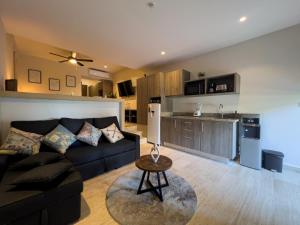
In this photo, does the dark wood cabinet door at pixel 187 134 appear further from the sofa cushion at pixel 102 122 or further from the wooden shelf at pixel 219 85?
the sofa cushion at pixel 102 122

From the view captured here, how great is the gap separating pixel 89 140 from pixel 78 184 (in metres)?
1.22

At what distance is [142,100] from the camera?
521 centimetres

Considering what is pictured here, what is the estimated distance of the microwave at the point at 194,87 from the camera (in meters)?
3.84

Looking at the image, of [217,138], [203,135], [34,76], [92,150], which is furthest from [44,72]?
[217,138]

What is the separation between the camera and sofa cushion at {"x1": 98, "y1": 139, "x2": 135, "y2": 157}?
2557mm

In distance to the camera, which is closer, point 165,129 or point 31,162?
point 31,162

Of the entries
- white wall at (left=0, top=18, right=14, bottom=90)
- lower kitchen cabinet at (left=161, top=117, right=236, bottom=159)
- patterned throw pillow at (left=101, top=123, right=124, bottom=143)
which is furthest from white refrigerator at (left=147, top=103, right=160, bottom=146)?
white wall at (left=0, top=18, right=14, bottom=90)

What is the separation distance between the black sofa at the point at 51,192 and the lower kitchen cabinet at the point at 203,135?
2000 mm

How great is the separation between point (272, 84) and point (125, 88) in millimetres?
5294

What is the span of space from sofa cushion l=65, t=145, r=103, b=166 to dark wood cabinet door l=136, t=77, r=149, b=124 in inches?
109

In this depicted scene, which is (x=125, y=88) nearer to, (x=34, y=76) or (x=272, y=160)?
(x=34, y=76)

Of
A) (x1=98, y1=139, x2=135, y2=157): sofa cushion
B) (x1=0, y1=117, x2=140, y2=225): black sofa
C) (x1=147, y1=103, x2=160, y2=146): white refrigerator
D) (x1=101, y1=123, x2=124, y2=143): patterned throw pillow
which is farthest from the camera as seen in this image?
(x1=147, y1=103, x2=160, y2=146): white refrigerator

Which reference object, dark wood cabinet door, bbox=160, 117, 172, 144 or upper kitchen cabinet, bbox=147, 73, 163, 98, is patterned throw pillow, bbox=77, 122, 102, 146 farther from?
upper kitchen cabinet, bbox=147, 73, 163, 98

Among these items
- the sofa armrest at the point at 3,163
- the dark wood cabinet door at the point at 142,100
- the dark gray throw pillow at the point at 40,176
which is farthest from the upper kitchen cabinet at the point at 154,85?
the sofa armrest at the point at 3,163
